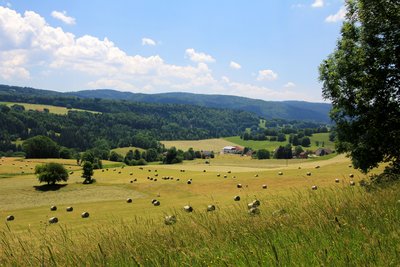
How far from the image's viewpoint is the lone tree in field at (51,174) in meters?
78.6

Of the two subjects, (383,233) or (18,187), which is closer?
(383,233)

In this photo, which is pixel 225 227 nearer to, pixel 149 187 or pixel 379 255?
pixel 379 255

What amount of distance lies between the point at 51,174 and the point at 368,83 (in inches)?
2769

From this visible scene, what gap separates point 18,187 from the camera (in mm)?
79562

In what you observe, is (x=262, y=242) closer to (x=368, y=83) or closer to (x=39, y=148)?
(x=368, y=83)

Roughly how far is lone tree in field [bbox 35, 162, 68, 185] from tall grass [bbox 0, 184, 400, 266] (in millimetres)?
76576

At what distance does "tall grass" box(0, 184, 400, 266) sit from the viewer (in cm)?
493

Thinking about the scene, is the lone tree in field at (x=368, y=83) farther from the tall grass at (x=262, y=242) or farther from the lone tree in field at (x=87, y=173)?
the lone tree in field at (x=87, y=173)

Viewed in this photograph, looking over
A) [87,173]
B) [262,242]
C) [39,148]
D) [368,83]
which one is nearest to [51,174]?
[87,173]

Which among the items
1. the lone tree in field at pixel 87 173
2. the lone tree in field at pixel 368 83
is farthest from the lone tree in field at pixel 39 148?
the lone tree in field at pixel 368 83

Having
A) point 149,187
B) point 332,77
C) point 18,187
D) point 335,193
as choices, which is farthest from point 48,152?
point 335,193

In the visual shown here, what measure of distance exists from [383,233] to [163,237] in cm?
431

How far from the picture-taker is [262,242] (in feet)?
20.3

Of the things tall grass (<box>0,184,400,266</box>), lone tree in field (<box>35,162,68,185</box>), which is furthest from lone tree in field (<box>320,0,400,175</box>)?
lone tree in field (<box>35,162,68,185</box>)
